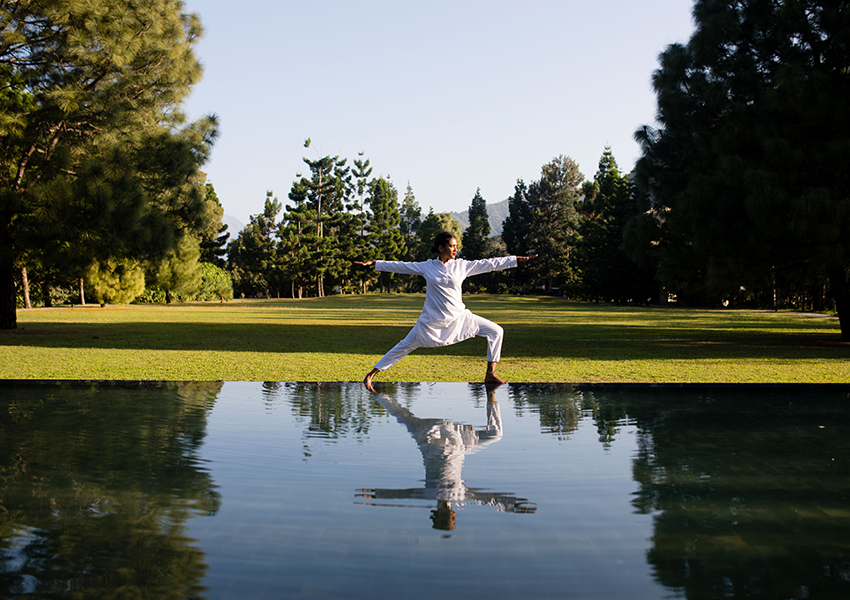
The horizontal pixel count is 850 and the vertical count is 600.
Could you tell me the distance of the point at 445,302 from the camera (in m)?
5.89

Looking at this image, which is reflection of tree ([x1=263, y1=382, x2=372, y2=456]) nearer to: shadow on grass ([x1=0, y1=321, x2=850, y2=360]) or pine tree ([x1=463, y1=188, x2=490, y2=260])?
shadow on grass ([x1=0, y1=321, x2=850, y2=360])

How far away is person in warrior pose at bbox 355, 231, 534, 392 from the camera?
18.9 ft

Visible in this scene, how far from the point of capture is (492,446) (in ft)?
11.7

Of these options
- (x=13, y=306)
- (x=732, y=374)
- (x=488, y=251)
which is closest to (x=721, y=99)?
(x=732, y=374)

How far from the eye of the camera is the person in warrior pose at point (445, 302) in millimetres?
5750

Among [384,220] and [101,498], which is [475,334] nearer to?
[101,498]

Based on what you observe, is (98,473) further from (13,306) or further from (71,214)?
(13,306)

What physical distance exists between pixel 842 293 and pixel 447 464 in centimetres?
1237

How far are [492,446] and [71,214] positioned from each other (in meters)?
12.1

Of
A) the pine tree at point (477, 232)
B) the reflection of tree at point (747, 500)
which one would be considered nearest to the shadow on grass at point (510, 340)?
the reflection of tree at point (747, 500)

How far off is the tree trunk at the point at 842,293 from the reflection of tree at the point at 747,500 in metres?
9.31

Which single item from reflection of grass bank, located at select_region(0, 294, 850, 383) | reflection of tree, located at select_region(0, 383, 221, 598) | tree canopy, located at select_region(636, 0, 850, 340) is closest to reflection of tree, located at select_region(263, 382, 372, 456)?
reflection of tree, located at select_region(0, 383, 221, 598)

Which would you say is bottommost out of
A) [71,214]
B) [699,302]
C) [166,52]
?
[699,302]

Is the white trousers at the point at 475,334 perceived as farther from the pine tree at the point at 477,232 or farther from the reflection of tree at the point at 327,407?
the pine tree at the point at 477,232
